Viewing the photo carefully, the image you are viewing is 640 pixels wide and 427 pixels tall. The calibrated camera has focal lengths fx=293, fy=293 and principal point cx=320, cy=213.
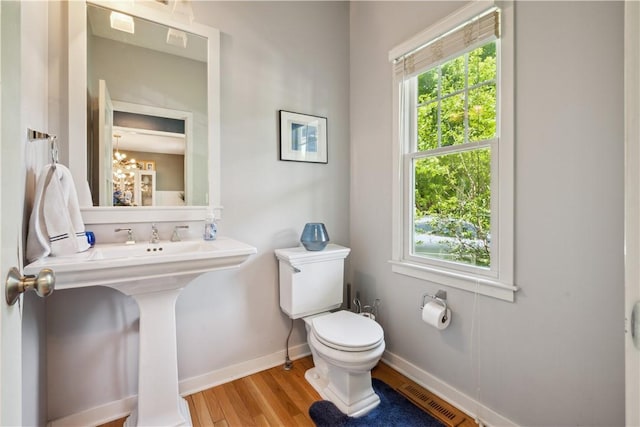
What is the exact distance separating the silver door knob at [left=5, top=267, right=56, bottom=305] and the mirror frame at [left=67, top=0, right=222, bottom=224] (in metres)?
1.11

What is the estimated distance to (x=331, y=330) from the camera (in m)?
1.63

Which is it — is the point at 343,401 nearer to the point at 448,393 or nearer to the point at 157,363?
the point at 448,393

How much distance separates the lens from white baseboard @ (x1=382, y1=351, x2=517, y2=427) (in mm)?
1491

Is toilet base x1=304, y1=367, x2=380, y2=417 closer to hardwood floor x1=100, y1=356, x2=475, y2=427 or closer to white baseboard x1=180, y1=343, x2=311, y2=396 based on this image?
hardwood floor x1=100, y1=356, x2=475, y2=427

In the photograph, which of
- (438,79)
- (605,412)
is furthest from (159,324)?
(438,79)

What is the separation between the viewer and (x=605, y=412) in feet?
3.78

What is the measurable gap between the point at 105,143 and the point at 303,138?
3.92 ft

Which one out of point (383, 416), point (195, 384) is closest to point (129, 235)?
point (195, 384)

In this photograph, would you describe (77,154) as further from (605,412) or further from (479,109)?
(605,412)

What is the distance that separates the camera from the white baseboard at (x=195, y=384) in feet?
4.91

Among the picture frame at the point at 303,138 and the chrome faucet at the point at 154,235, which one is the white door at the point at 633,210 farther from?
the chrome faucet at the point at 154,235

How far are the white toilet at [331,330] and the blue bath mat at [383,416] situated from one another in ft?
0.12

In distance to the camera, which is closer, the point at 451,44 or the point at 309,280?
the point at 451,44

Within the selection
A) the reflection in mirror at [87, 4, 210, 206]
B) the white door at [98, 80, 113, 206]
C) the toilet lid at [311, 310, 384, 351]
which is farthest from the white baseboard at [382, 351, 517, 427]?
the white door at [98, 80, 113, 206]
